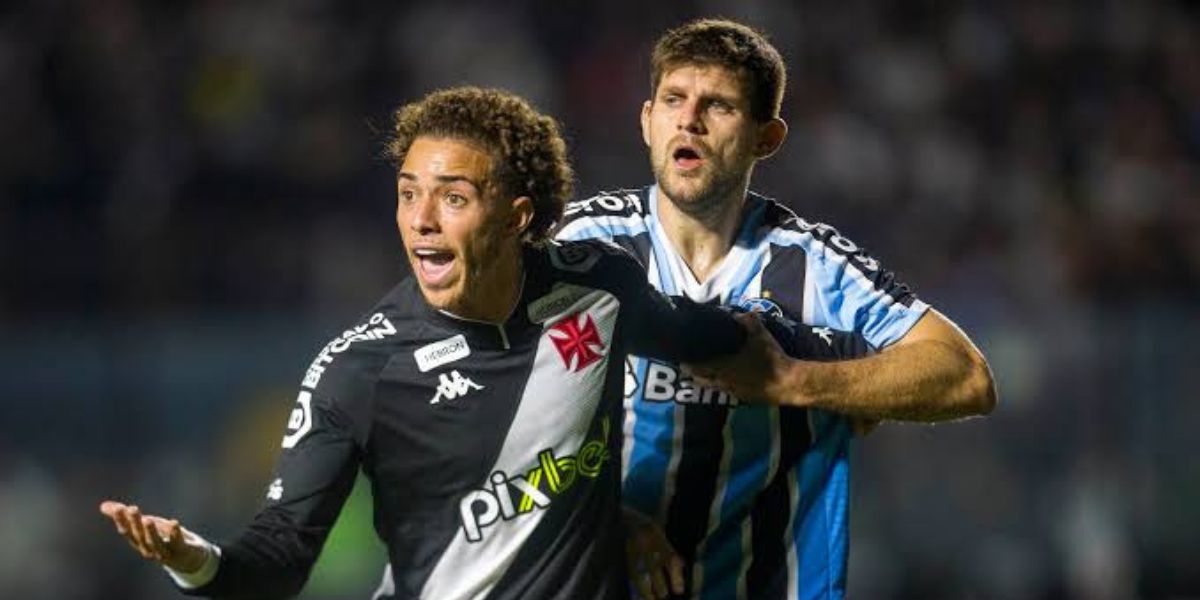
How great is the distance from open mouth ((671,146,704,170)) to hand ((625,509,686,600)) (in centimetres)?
95

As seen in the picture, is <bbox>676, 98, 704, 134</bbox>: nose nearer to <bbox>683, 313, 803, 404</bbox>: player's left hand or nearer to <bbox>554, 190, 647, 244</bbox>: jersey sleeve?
<bbox>554, 190, 647, 244</bbox>: jersey sleeve

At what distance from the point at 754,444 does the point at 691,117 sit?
902 millimetres

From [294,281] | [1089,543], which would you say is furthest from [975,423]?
[294,281]

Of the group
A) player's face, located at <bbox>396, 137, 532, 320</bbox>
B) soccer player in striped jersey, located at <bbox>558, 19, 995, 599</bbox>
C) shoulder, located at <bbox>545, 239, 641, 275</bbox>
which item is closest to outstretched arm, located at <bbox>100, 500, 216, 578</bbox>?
player's face, located at <bbox>396, 137, 532, 320</bbox>

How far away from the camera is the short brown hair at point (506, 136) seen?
200 inches

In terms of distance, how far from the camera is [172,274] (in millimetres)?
11211

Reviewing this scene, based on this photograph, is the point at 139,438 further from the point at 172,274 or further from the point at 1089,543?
the point at 1089,543

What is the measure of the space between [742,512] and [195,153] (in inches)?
258

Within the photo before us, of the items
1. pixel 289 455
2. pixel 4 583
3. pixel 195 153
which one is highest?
pixel 195 153

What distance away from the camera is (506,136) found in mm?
5109

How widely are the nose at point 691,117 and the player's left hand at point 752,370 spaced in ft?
1.98

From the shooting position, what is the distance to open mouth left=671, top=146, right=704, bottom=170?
6.04 metres

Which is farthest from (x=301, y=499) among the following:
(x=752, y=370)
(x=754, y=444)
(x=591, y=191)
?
(x=591, y=191)

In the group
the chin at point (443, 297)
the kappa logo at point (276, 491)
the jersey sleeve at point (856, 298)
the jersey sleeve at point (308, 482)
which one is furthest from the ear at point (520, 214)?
the jersey sleeve at point (856, 298)
